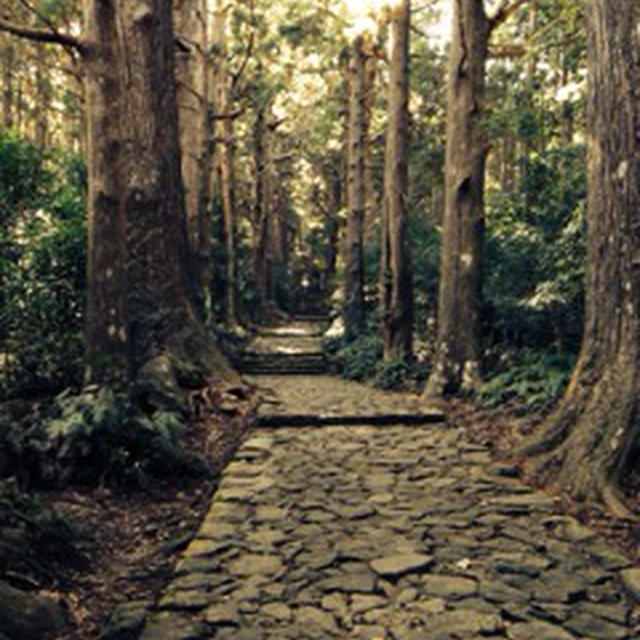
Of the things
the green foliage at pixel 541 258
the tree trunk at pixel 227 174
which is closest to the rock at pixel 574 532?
the green foliage at pixel 541 258

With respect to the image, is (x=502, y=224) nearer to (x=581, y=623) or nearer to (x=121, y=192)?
(x=121, y=192)

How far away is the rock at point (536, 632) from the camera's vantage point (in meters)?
3.29

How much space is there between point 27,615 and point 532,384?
7102mm

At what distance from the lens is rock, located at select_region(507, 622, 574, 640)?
3287 millimetres

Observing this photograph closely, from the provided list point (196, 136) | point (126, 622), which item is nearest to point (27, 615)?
point (126, 622)

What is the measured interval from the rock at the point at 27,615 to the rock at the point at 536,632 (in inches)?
91.1

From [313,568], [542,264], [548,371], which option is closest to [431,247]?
[542,264]

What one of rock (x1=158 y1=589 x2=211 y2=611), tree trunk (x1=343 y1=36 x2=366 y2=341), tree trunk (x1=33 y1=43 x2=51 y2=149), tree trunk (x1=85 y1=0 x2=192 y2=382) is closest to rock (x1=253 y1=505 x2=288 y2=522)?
rock (x1=158 y1=589 x2=211 y2=611)

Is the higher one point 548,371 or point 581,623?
point 548,371

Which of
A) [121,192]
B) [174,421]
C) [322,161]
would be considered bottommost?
[174,421]

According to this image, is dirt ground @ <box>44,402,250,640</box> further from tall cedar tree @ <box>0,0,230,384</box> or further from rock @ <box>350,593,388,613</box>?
tall cedar tree @ <box>0,0,230,384</box>

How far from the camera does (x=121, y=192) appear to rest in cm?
763

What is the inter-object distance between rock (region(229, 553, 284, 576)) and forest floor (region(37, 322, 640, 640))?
0.01 metres

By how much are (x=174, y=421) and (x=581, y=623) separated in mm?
4154
